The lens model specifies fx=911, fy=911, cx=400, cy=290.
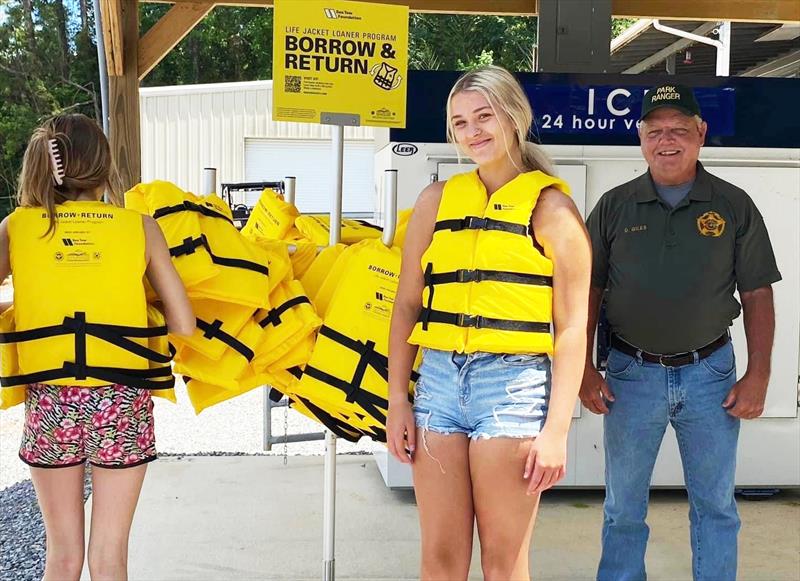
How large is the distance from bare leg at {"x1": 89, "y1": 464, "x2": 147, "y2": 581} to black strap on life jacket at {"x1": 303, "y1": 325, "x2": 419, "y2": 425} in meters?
0.64

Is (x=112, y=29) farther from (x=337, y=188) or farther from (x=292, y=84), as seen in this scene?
(x=337, y=188)

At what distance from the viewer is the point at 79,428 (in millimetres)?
2463

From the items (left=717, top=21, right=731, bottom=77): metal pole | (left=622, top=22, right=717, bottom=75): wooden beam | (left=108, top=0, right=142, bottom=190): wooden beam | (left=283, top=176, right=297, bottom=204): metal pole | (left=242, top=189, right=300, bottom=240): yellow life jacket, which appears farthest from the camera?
(left=622, top=22, right=717, bottom=75): wooden beam

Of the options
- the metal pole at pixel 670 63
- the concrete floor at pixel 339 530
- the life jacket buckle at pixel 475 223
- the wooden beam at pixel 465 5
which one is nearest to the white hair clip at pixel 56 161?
the life jacket buckle at pixel 475 223

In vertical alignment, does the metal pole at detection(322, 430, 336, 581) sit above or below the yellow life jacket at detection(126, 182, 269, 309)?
below

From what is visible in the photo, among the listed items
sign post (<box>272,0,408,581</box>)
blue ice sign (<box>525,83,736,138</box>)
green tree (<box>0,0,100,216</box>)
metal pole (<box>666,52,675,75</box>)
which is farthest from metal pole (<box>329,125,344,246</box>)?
green tree (<box>0,0,100,216</box>)

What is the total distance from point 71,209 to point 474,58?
2408 centimetres

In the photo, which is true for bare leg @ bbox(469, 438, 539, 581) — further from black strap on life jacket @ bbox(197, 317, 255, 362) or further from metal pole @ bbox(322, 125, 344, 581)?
metal pole @ bbox(322, 125, 344, 581)

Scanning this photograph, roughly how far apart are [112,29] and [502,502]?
16.8 feet

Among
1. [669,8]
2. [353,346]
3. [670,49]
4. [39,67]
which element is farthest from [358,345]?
[39,67]

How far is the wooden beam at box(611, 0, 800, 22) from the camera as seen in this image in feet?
22.7

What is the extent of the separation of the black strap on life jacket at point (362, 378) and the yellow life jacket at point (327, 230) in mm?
640

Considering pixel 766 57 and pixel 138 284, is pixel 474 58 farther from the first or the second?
pixel 138 284

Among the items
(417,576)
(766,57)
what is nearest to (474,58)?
(766,57)
